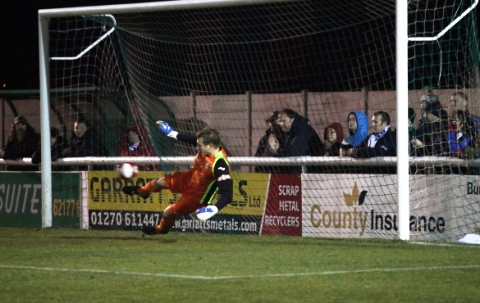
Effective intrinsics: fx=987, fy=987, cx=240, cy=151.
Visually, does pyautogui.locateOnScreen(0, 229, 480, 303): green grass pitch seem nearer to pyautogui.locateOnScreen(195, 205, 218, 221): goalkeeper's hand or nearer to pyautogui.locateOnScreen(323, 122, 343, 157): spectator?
pyautogui.locateOnScreen(195, 205, 218, 221): goalkeeper's hand

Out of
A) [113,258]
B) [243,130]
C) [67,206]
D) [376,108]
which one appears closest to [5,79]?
[67,206]

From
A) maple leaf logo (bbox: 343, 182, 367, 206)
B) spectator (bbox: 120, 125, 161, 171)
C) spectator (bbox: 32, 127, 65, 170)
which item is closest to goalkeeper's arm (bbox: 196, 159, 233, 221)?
maple leaf logo (bbox: 343, 182, 367, 206)

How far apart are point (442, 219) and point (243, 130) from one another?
323 centimetres

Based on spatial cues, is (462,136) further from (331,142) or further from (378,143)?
(331,142)

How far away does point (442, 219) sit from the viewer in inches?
443

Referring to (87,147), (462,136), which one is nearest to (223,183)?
(462,136)

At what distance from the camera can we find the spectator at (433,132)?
Result: 1151 centimetres

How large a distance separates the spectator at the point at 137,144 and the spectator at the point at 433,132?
4.03 meters

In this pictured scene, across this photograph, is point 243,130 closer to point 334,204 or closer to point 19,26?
point 334,204

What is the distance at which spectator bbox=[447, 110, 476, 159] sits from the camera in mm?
11398

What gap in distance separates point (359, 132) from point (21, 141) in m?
5.69

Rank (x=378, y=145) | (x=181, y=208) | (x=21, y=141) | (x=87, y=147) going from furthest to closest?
(x=21, y=141)
(x=87, y=147)
(x=378, y=145)
(x=181, y=208)

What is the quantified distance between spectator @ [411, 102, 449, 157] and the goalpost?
0.18 metres

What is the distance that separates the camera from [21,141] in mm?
15094
